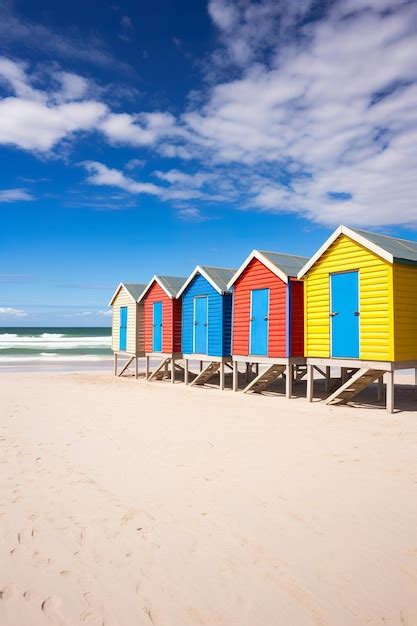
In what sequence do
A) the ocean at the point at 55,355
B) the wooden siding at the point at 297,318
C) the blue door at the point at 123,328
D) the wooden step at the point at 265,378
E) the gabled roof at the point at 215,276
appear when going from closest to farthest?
the wooden siding at the point at 297,318
the wooden step at the point at 265,378
the gabled roof at the point at 215,276
the blue door at the point at 123,328
the ocean at the point at 55,355

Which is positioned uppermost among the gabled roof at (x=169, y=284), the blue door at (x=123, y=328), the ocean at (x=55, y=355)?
the gabled roof at (x=169, y=284)

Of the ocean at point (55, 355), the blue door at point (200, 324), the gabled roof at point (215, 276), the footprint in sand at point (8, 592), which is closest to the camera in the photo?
the footprint in sand at point (8, 592)

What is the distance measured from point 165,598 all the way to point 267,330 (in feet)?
40.2

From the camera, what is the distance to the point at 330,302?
13688 mm

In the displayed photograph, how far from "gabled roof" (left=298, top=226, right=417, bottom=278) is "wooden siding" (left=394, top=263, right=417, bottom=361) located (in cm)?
30

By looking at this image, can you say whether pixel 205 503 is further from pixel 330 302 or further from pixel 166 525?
pixel 330 302

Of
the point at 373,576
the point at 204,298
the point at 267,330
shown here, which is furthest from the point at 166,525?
the point at 204,298

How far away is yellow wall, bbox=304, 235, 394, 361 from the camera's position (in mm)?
12047

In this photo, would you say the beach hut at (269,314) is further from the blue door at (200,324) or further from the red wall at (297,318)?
the blue door at (200,324)

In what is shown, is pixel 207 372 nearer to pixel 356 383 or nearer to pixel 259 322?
pixel 259 322

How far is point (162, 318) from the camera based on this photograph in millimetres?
21562

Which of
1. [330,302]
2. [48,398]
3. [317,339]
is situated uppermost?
[330,302]

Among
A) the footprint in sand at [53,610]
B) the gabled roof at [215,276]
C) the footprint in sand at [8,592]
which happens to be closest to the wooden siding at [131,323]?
the gabled roof at [215,276]

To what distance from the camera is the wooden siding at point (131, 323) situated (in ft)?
76.6
